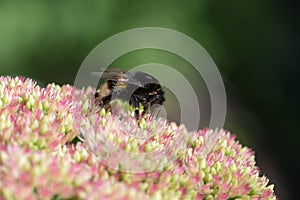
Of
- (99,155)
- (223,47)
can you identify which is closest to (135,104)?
(99,155)

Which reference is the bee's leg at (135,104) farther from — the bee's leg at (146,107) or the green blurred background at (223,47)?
the green blurred background at (223,47)

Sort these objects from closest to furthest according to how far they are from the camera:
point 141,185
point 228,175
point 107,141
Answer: point 141,185 → point 107,141 → point 228,175

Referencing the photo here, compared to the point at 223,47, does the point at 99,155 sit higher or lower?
lower

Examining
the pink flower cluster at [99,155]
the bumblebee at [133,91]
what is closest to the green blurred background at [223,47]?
the pink flower cluster at [99,155]

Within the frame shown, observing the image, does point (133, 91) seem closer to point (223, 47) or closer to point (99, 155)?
point (99, 155)

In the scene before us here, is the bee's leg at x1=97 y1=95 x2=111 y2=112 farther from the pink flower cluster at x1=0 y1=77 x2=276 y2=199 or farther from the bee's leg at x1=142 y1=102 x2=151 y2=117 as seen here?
the bee's leg at x1=142 y1=102 x2=151 y2=117

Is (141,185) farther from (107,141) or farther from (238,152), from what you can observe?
(238,152)

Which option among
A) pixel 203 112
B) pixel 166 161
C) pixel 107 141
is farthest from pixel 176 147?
pixel 203 112
